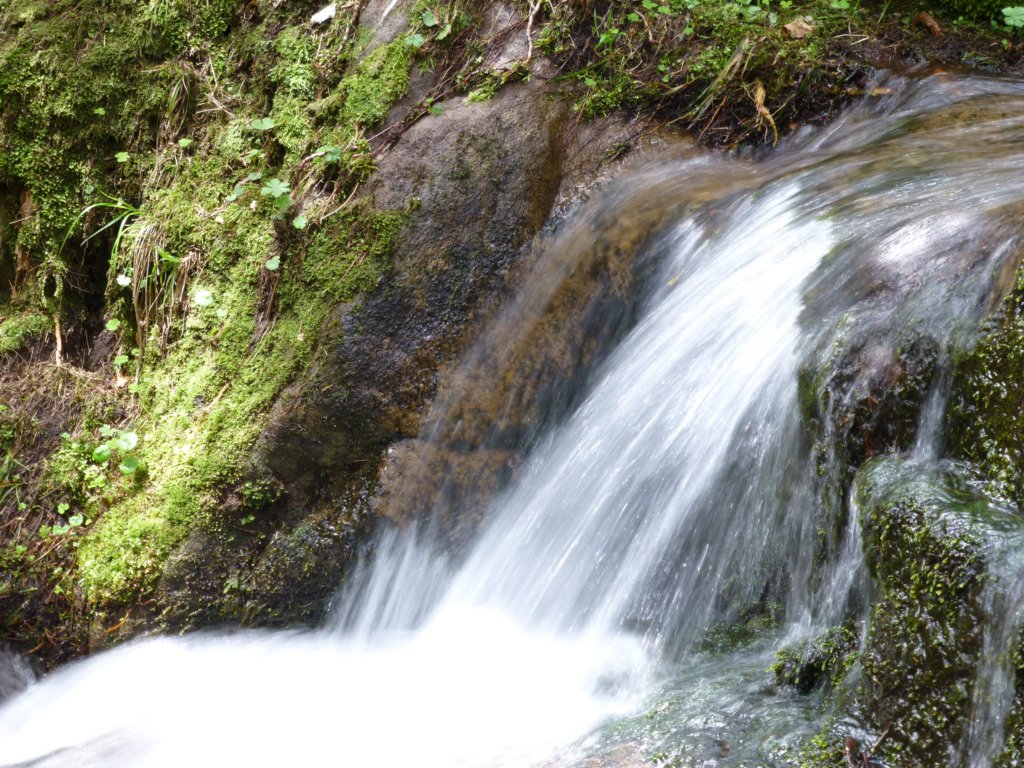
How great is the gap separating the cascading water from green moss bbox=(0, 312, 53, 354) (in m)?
1.94

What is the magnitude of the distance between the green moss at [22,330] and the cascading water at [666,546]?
1935mm

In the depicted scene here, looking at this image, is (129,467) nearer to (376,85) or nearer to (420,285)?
(420,285)

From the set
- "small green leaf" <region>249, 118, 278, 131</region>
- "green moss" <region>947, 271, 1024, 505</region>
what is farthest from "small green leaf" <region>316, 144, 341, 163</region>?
"green moss" <region>947, 271, 1024, 505</region>

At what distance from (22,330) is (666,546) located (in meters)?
3.75

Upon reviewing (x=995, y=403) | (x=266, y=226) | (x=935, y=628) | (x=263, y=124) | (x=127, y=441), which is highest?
(x=263, y=124)

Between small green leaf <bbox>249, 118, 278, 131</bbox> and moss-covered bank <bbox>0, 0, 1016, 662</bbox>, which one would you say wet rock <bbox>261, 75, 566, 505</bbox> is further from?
small green leaf <bbox>249, 118, 278, 131</bbox>

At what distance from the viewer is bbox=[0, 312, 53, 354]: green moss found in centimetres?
505

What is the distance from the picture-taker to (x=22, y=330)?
5090 millimetres

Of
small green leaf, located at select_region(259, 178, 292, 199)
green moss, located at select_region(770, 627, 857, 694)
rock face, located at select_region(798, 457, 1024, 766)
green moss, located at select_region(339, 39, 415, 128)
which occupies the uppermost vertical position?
green moss, located at select_region(339, 39, 415, 128)

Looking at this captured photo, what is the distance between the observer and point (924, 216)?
3.10 metres

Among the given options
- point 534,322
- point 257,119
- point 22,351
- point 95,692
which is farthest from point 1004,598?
point 22,351

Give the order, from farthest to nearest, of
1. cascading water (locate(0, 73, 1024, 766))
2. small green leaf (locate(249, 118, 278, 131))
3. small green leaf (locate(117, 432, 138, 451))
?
small green leaf (locate(249, 118, 278, 131)) < small green leaf (locate(117, 432, 138, 451)) < cascading water (locate(0, 73, 1024, 766))

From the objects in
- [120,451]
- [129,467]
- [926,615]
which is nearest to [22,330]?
[120,451]

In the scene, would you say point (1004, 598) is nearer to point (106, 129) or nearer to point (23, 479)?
point (23, 479)
